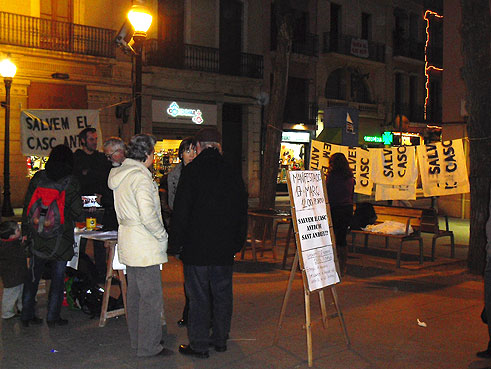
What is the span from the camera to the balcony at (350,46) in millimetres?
31438

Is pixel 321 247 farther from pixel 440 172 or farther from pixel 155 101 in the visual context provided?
pixel 155 101

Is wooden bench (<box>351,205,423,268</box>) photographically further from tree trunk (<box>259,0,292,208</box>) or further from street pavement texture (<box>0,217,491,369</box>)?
tree trunk (<box>259,0,292,208</box>)

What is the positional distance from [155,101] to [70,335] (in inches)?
752

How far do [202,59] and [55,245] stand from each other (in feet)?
67.0

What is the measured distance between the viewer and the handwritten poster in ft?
17.3

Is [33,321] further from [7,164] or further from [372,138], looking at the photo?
[372,138]

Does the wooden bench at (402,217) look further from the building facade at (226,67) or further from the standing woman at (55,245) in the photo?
the standing woman at (55,245)

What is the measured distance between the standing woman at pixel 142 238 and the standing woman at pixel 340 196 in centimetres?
408

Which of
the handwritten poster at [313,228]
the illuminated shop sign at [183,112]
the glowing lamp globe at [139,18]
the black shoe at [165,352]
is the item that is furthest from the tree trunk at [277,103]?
the illuminated shop sign at [183,112]

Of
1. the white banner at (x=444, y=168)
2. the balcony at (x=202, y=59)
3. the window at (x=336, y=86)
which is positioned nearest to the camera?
the white banner at (x=444, y=168)

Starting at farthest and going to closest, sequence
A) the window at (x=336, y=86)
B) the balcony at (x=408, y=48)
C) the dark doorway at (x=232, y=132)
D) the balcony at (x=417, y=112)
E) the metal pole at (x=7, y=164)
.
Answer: the balcony at (x=417, y=112)
the balcony at (x=408, y=48)
the window at (x=336, y=86)
the dark doorway at (x=232, y=132)
the metal pole at (x=7, y=164)

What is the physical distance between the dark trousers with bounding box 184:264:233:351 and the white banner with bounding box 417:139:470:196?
6303 mm

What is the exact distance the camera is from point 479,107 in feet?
29.9

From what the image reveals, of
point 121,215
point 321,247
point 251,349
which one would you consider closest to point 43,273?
point 121,215
